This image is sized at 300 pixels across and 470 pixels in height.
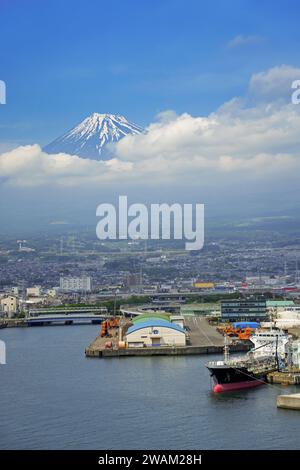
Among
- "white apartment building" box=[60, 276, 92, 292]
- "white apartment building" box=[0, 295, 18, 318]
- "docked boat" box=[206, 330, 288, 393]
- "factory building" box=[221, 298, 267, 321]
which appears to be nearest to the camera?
"docked boat" box=[206, 330, 288, 393]

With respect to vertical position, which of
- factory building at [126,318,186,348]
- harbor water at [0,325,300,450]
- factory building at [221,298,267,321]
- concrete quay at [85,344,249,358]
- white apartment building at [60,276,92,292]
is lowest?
harbor water at [0,325,300,450]

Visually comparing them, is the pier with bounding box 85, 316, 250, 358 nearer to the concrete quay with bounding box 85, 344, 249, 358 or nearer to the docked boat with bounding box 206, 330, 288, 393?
the concrete quay with bounding box 85, 344, 249, 358

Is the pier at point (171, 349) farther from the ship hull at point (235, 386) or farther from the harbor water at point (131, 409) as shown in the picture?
the ship hull at point (235, 386)

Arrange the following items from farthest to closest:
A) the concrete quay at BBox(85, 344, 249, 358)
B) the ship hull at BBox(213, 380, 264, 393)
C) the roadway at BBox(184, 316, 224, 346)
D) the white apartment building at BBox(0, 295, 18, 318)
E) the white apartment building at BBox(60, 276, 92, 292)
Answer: the white apartment building at BBox(60, 276, 92, 292), the white apartment building at BBox(0, 295, 18, 318), the roadway at BBox(184, 316, 224, 346), the concrete quay at BBox(85, 344, 249, 358), the ship hull at BBox(213, 380, 264, 393)

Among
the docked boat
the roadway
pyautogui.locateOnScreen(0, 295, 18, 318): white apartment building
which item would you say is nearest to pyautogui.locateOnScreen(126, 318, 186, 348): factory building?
the roadway

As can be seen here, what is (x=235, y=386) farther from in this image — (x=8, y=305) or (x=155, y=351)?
(x=8, y=305)
